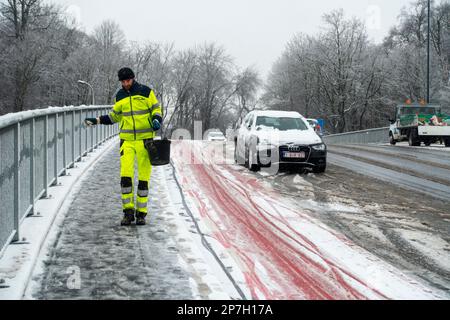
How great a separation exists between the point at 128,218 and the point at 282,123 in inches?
370

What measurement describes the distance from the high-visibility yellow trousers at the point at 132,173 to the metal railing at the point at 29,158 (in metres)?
1.10

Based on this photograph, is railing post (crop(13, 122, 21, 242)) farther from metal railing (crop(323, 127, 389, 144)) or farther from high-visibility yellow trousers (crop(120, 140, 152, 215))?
metal railing (crop(323, 127, 389, 144))

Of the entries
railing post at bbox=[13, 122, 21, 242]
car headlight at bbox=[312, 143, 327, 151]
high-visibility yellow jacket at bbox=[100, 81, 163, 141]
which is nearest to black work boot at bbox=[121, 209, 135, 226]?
high-visibility yellow jacket at bbox=[100, 81, 163, 141]

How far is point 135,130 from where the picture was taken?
28.4ft

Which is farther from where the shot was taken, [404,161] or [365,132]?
[365,132]

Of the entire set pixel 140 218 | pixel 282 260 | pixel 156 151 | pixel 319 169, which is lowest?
pixel 282 260

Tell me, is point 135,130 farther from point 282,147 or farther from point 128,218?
point 282,147

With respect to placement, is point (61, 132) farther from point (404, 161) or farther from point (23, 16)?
point (23, 16)

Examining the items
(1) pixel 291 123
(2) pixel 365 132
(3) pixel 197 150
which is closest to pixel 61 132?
(1) pixel 291 123

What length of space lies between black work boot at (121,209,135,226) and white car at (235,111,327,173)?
287 inches

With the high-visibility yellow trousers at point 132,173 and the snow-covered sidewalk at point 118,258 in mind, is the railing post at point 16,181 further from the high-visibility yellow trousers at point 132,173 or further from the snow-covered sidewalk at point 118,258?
the high-visibility yellow trousers at point 132,173

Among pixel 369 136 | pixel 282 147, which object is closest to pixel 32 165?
pixel 282 147

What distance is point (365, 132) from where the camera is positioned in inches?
2012

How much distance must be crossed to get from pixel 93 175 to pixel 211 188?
250 cm
